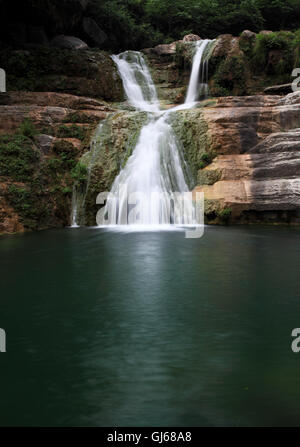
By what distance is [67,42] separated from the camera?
23.8m

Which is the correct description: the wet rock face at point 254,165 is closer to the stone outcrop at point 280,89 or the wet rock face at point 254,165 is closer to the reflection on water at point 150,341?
the stone outcrop at point 280,89

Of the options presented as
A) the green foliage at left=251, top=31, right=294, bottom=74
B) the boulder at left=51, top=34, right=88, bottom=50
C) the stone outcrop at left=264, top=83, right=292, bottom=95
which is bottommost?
the stone outcrop at left=264, top=83, right=292, bottom=95

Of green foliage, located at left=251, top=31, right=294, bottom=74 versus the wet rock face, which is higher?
green foliage, located at left=251, top=31, right=294, bottom=74

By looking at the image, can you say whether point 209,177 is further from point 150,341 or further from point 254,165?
point 150,341

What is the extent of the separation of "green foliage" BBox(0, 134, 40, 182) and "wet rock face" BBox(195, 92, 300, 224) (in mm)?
5522

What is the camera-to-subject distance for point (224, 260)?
26.0 ft

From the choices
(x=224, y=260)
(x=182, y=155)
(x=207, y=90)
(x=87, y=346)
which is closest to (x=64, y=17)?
(x=207, y=90)

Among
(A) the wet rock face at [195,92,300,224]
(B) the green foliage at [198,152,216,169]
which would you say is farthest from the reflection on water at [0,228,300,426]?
(B) the green foliage at [198,152,216,169]

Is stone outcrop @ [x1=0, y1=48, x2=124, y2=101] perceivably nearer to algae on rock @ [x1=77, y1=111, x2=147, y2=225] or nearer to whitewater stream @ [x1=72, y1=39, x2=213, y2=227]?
algae on rock @ [x1=77, y1=111, x2=147, y2=225]

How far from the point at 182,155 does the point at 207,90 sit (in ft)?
26.4

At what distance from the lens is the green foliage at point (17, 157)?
13180mm

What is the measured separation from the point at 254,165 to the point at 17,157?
761 centimetres

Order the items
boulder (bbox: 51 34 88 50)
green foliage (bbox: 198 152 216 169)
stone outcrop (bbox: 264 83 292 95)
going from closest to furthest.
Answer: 1. green foliage (bbox: 198 152 216 169)
2. stone outcrop (bbox: 264 83 292 95)
3. boulder (bbox: 51 34 88 50)

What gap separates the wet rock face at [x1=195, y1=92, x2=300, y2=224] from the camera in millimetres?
12773
